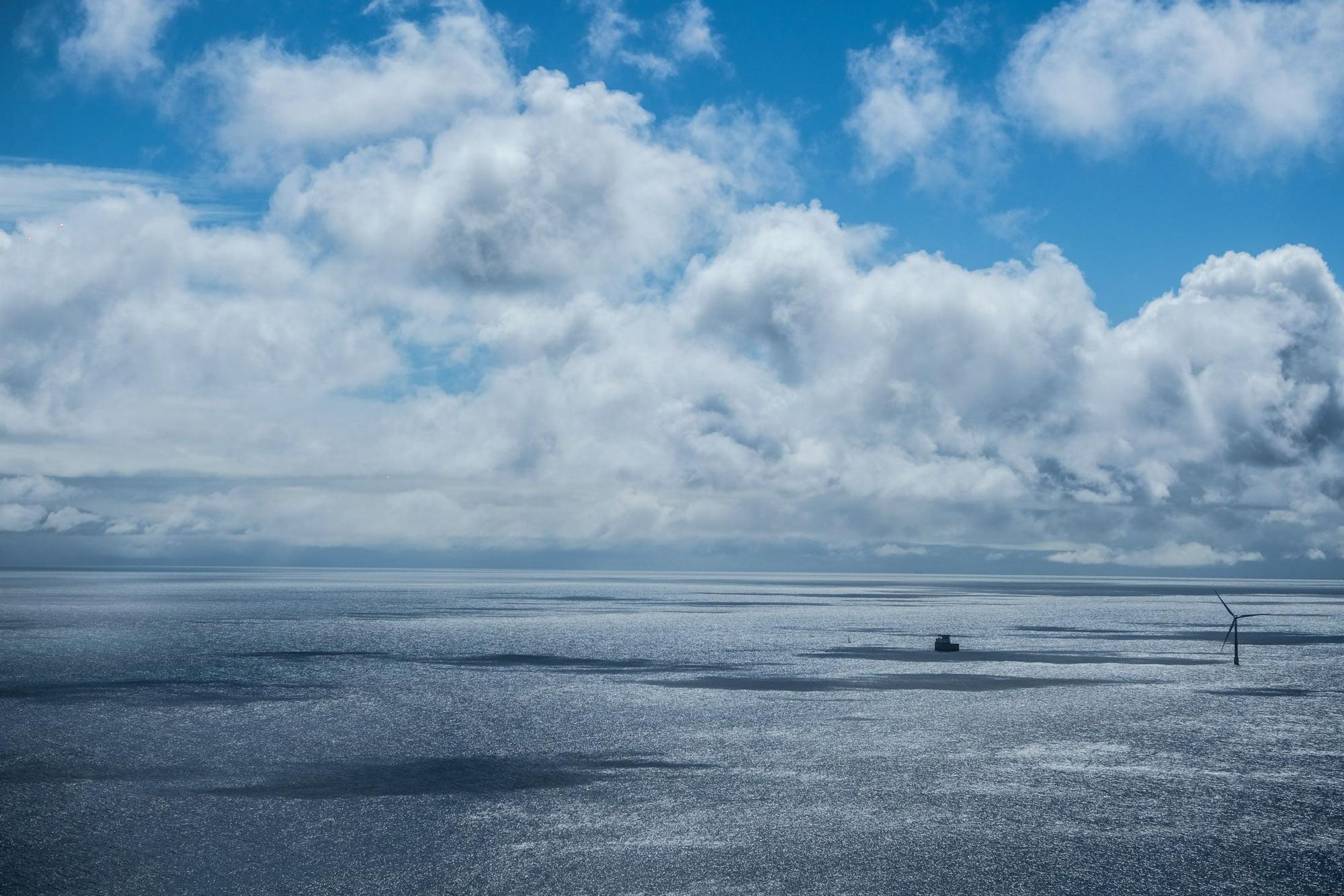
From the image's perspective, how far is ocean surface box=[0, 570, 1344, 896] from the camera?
21.9 meters

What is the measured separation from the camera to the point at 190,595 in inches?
7195

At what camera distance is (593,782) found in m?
29.5

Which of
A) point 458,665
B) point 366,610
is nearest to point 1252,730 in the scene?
point 458,665

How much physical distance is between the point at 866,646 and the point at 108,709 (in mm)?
51725

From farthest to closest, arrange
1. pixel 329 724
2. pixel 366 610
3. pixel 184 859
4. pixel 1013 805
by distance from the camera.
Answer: pixel 366 610 → pixel 329 724 → pixel 1013 805 → pixel 184 859

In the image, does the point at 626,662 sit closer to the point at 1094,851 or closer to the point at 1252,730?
the point at 1252,730

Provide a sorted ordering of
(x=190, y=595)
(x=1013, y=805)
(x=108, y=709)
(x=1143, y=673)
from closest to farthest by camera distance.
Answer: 1. (x=1013, y=805)
2. (x=108, y=709)
3. (x=1143, y=673)
4. (x=190, y=595)

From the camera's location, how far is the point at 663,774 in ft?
101

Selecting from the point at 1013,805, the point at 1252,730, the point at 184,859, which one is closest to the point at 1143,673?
the point at 1252,730

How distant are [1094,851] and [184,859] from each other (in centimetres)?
1829

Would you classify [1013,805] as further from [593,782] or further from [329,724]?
[329,724]

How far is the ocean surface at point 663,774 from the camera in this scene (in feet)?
71.7

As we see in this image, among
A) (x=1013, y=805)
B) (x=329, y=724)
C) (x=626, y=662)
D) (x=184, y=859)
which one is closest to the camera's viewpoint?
(x=184, y=859)

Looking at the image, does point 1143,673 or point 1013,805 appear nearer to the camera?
point 1013,805
